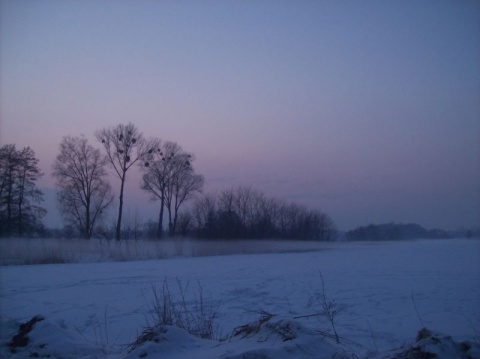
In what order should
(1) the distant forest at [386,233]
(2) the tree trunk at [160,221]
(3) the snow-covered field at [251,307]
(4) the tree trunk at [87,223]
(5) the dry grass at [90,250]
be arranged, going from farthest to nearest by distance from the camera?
(1) the distant forest at [386,233] → (2) the tree trunk at [160,221] → (4) the tree trunk at [87,223] → (5) the dry grass at [90,250] → (3) the snow-covered field at [251,307]

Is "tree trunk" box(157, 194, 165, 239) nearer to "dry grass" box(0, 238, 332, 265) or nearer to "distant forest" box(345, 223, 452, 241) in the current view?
"dry grass" box(0, 238, 332, 265)

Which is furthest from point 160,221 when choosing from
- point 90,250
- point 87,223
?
point 90,250

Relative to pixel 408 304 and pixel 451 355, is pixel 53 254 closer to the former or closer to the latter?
pixel 408 304

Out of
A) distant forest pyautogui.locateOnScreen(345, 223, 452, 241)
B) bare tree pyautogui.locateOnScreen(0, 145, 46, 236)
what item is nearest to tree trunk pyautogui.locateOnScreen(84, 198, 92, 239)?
bare tree pyautogui.locateOnScreen(0, 145, 46, 236)

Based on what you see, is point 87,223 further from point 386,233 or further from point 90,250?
point 386,233

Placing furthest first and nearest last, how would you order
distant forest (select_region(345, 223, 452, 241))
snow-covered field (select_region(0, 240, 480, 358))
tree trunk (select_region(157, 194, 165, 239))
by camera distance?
distant forest (select_region(345, 223, 452, 241))
tree trunk (select_region(157, 194, 165, 239))
snow-covered field (select_region(0, 240, 480, 358))

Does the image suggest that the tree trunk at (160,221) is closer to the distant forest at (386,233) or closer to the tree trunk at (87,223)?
the tree trunk at (87,223)

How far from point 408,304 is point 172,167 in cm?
3784

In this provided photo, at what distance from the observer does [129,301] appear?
13.0m

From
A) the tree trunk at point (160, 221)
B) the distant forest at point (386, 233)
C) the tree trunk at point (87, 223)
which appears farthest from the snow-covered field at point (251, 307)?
the distant forest at point (386, 233)

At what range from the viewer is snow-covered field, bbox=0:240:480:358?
13.8 ft

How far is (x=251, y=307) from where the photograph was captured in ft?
40.8

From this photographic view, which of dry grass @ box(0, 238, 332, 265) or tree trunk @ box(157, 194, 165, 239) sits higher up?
tree trunk @ box(157, 194, 165, 239)

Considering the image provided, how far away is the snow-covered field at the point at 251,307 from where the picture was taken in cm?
421
